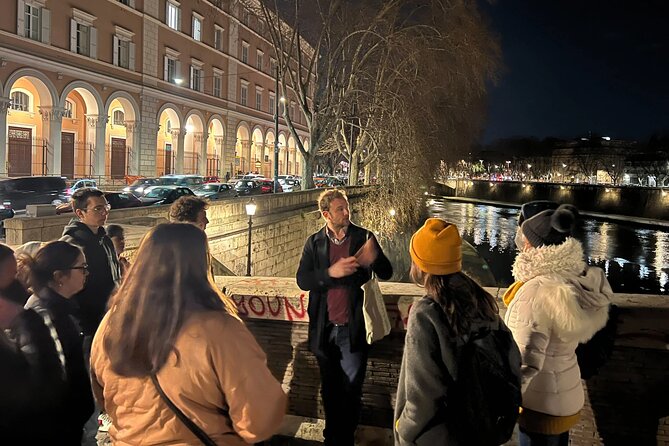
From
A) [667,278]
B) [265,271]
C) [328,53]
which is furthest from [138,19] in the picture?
[667,278]

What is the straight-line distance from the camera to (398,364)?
4215 mm

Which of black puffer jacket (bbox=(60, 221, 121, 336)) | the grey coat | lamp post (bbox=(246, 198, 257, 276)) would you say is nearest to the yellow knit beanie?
the grey coat

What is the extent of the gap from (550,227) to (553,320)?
53 centimetres

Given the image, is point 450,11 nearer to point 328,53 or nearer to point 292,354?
point 328,53

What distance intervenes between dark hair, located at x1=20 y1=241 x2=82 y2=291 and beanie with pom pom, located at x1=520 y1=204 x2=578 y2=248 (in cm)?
253

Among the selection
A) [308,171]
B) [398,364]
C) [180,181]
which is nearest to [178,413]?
[398,364]

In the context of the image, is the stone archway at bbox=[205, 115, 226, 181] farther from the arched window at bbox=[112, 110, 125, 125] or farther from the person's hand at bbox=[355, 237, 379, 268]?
the person's hand at bbox=[355, 237, 379, 268]

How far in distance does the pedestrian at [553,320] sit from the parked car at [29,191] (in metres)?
22.1

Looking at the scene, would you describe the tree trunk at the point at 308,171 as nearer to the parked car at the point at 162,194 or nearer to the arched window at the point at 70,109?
the parked car at the point at 162,194

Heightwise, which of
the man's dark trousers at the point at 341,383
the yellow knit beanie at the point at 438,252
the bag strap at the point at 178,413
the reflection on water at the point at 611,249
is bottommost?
the reflection on water at the point at 611,249

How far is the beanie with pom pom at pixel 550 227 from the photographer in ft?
9.25

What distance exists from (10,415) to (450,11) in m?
22.5

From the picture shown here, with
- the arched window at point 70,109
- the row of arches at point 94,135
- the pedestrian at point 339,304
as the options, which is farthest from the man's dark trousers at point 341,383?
the arched window at point 70,109

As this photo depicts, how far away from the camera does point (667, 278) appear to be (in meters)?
28.8
